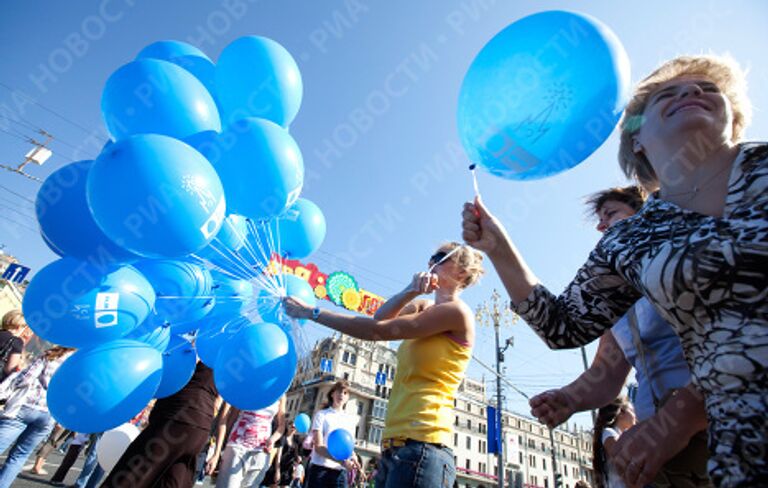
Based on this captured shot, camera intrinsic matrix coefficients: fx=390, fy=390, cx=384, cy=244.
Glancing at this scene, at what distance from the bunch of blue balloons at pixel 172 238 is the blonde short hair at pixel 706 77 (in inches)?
80.8

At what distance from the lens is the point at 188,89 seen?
262 cm

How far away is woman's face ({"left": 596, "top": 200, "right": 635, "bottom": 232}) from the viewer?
2088 millimetres

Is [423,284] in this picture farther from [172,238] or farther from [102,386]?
[102,386]

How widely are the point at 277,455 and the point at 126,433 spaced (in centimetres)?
291

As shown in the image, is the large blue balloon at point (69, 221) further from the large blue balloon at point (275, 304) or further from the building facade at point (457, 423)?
the building facade at point (457, 423)

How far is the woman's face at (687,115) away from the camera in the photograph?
1076 millimetres

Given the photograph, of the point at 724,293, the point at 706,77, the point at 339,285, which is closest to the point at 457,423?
the point at 339,285

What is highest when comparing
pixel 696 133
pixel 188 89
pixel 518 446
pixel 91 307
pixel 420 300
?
pixel 518 446

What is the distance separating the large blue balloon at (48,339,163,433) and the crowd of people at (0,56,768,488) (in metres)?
0.33

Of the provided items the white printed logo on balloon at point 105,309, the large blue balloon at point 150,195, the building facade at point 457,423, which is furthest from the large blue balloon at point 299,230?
the building facade at point 457,423

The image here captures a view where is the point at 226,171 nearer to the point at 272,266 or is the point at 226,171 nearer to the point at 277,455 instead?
the point at 272,266

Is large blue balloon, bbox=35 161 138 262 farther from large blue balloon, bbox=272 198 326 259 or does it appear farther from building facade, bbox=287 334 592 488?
building facade, bbox=287 334 592 488

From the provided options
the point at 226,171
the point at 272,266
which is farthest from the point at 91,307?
the point at 272,266

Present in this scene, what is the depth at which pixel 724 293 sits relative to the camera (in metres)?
0.78
